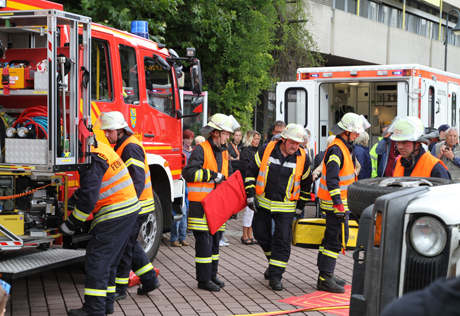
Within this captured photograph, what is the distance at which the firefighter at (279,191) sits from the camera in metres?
6.47

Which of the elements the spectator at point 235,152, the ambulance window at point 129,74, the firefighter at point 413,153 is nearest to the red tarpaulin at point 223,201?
the ambulance window at point 129,74

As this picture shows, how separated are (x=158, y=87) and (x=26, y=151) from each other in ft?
8.60

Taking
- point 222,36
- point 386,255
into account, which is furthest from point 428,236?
point 222,36

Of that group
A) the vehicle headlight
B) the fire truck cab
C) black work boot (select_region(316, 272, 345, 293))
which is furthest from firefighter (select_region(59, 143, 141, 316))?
the fire truck cab

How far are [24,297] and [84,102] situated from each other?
6.93ft

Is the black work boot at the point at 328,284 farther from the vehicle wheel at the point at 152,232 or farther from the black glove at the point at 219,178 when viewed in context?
the vehicle wheel at the point at 152,232

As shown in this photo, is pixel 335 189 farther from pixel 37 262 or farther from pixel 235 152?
pixel 235 152

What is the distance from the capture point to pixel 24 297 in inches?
235

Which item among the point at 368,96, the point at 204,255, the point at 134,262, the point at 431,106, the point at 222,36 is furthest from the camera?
the point at 368,96

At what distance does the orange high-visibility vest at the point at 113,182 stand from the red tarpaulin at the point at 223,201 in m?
1.27

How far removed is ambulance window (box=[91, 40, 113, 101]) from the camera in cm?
649

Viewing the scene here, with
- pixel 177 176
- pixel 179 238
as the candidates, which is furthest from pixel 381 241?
pixel 179 238

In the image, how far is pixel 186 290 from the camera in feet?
21.0

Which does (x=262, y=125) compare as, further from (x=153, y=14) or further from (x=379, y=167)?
(x=379, y=167)
